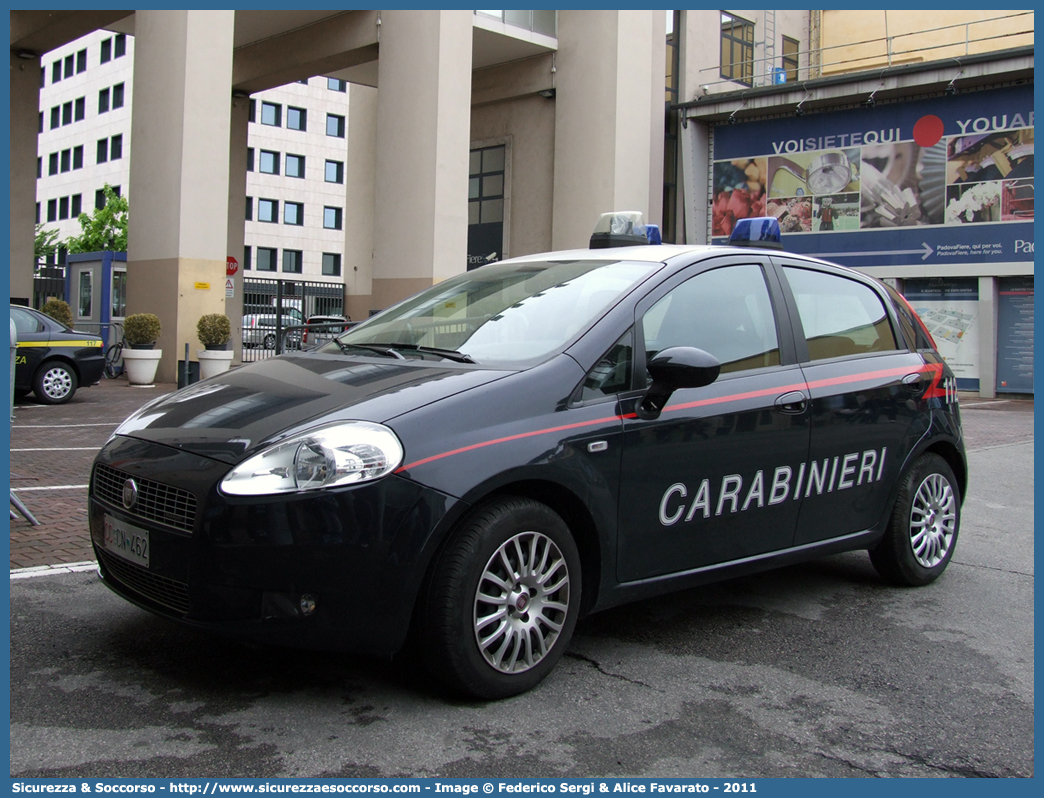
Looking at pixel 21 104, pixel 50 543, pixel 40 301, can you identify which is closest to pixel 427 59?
pixel 21 104

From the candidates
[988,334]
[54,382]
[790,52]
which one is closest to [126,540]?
[54,382]

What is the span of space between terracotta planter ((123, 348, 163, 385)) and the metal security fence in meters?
7.63

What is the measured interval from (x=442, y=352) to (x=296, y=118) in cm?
6801

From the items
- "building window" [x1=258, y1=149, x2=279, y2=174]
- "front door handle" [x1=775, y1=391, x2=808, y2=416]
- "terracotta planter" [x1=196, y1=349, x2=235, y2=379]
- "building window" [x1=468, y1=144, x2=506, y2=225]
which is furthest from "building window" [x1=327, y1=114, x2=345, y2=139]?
"front door handle" [x1=775, y1=391, x2=808, y2=416]

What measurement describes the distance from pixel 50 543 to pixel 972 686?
4607 millimetres

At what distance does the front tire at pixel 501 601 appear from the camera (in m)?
3.37

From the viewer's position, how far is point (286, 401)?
143 inches

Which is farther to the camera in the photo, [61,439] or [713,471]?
[61,439]

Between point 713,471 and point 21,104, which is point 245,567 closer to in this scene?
point 713,471

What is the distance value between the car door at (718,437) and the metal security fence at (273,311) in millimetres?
23150

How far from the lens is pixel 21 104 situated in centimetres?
2473

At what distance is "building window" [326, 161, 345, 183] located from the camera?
69938 millimetres

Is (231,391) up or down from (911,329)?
down

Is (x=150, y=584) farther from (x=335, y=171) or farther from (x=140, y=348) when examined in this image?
(x=335, y=171)
